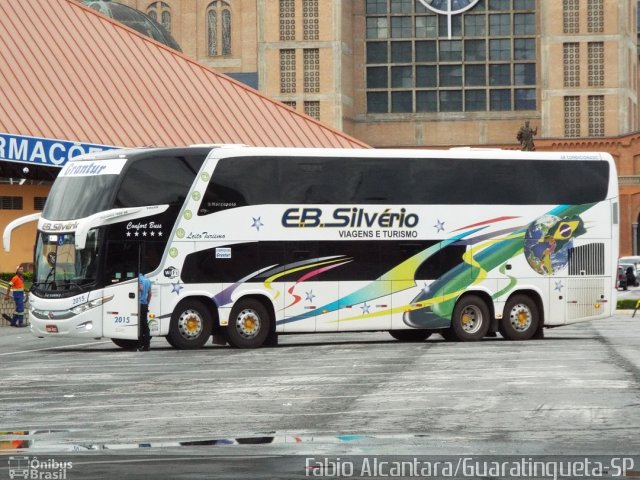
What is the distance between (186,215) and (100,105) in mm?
24404

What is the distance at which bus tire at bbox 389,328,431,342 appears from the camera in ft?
111

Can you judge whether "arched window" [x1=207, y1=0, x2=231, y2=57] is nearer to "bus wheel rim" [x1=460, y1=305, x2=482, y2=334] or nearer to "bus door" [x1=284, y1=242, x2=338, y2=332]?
"bus wheel rim" [x1=460, y1=305, x2=482, y2=334]

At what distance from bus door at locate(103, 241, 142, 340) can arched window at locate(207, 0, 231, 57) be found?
81.9m

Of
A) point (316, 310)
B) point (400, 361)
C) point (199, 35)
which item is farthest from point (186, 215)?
point (199, 35)

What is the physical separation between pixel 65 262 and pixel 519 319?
9.66 metres

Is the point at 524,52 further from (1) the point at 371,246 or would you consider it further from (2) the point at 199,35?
(1) the point at 371,246

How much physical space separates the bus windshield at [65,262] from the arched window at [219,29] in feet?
268

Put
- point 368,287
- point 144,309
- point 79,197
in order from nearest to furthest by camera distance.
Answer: point 144,309, point 79,197, point 368,287

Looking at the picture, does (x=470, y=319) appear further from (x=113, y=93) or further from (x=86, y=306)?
(x=113, y=93)

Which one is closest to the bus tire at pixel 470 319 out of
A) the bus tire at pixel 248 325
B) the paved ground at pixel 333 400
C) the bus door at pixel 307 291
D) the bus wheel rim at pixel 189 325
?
the paved ground at pixel 333 400

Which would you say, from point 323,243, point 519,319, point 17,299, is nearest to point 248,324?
point 323,243

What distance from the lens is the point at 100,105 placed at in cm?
5319

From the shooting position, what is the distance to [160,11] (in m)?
112

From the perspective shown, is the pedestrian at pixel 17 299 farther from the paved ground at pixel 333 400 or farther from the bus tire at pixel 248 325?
the bus tire at pixel 248 325
